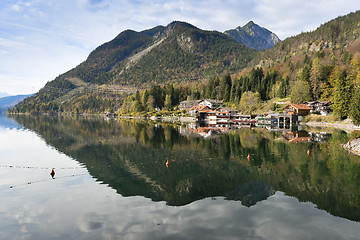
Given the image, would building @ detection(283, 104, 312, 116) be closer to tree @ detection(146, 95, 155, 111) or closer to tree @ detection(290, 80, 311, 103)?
tree @ detection(290, 80, 311, 103)

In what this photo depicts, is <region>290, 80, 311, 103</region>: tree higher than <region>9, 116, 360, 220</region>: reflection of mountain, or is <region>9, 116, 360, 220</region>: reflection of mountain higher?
<region>290, 80, 311, 103</region>: tree

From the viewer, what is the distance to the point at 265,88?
159125 mm

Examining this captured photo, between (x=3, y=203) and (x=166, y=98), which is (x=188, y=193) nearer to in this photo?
(x=3, y=203)

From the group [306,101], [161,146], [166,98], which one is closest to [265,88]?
[306,101]

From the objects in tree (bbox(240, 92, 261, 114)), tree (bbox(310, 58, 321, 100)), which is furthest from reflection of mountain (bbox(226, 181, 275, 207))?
tree (bbox(240, 92, 261, 114))

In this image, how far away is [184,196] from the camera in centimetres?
2202

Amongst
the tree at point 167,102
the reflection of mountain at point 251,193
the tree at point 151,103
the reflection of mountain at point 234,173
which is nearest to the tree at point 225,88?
the tree at point 167,102

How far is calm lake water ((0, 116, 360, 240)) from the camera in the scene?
1566 cm

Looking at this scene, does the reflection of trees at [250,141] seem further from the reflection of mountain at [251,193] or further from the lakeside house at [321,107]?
the lakeside house at [321,107]

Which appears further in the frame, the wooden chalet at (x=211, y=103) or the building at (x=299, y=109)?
the wooden chalet at (x=211, y=103)

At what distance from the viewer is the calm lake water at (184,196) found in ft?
51.4

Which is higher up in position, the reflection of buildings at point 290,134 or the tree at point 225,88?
the tree at point 225,88

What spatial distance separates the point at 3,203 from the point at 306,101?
130 meters

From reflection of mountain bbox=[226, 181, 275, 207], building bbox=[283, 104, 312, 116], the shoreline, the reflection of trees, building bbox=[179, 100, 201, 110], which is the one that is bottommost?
reflection of mountain bbox=[226, 181, 275, 207]
